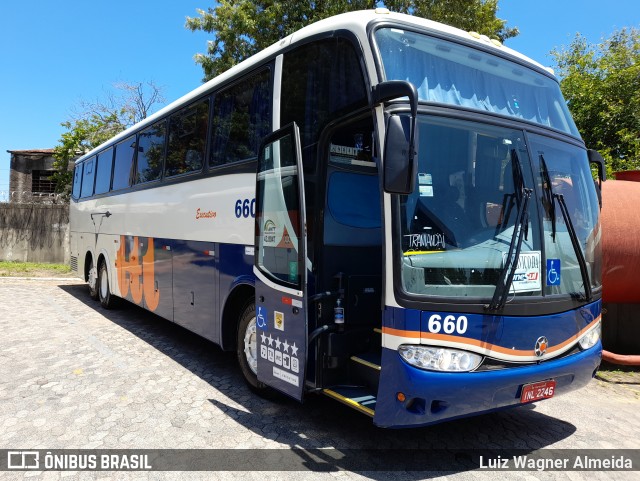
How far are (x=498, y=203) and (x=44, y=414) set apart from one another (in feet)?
14.2

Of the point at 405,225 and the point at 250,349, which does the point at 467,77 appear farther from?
the point at 250,349

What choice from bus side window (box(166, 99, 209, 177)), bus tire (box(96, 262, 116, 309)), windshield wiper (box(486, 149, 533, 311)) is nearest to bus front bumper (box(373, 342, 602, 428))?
windshield wiper (box(486, 149, 533, 311))

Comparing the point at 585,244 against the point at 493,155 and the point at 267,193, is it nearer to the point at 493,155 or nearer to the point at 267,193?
the point at 493,155

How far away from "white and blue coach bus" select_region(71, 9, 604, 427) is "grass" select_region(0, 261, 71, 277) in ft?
41.9

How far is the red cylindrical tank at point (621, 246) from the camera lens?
621 cm

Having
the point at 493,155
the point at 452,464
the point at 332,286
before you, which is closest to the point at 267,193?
the point at 332,286

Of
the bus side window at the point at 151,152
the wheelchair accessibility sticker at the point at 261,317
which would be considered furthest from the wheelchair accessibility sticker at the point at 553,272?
the bus side window at the point at 151,152

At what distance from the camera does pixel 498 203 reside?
360 centimetres

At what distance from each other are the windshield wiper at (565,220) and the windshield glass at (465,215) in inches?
6.8

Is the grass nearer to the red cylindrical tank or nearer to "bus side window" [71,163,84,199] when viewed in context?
"bus side window" [71,163,84,199]

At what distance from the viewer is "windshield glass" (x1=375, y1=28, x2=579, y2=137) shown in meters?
3.67

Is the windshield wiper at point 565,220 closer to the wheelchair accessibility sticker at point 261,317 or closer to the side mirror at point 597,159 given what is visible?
the side mirror at point 597,159

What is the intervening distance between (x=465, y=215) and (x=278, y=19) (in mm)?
13402

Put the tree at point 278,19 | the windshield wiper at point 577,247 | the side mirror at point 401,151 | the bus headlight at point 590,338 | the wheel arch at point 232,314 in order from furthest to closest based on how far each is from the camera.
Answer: the tree at point 278,19
the wheel arch at point 232,314
the bus headlight at point 590,338
the windshield wiper at point 577,247
the side mirror at point 401,151
